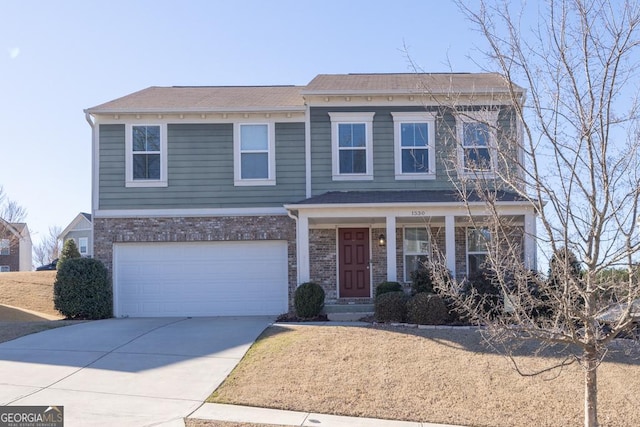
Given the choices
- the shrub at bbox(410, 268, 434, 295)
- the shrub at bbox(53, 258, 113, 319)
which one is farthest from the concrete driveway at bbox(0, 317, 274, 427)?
the shrub at bbox(410, 268, 434, 295)

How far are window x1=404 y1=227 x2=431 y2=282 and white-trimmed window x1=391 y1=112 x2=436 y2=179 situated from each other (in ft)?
5.10

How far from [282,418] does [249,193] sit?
9337 mm

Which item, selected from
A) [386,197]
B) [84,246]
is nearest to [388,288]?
[386,197]

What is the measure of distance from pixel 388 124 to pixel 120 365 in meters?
9.41

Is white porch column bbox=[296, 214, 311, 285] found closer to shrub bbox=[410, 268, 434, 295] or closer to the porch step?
the porch step

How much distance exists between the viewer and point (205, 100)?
17.6m

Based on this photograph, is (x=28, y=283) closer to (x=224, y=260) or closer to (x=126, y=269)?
(x=126, y=269)

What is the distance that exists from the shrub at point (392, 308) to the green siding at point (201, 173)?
4485mm

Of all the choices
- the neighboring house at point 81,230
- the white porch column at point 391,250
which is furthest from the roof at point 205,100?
the neighboring house at point 81,230

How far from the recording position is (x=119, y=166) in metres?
16.7

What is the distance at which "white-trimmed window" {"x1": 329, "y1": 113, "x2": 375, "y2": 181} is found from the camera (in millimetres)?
16328

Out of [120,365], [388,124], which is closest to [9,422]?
[120,365]

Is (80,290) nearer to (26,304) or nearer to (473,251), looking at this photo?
(26,304)

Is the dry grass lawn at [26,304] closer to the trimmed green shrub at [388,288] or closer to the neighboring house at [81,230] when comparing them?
the trimmed green shrub at [388,288]
